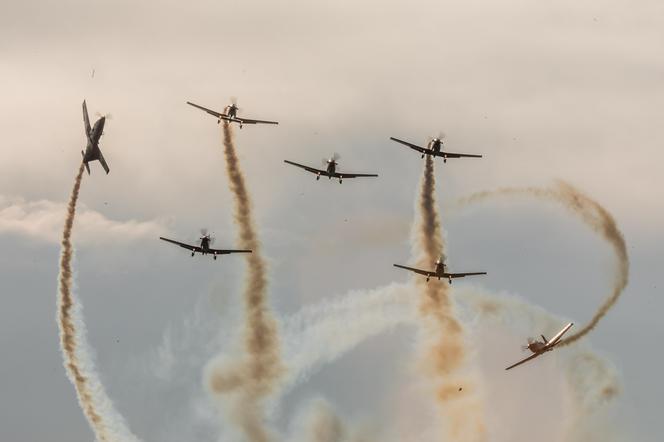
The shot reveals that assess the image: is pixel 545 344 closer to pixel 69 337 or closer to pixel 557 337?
pixel 557 337

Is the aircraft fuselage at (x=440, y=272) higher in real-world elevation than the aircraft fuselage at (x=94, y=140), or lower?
lower

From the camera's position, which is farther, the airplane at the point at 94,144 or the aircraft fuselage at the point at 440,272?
the airplane at the point at 94,144

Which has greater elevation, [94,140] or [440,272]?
[94,140]

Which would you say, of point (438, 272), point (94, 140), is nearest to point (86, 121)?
point (94, 140)

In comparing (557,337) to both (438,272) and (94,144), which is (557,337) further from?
(94,144)

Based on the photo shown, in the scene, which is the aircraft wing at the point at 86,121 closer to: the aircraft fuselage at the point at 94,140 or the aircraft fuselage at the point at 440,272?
the aircraft fuselage at the point at 94,140

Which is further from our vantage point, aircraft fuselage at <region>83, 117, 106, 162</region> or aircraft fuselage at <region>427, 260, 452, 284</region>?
aircraft fuselage at <region>83, 117, 106, 162</region>

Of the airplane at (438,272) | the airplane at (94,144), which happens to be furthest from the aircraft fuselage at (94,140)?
the airplane at (438,272)

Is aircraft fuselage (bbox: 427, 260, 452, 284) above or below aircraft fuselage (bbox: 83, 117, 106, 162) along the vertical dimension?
below

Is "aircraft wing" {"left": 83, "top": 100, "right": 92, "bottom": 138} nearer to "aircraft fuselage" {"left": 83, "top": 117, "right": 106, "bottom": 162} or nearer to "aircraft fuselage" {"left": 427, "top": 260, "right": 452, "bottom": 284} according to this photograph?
"aircraft fuselage" {"left": 83, "top": 117, "right": 106, "bottom": 162}

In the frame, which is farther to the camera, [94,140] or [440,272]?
[94,140]

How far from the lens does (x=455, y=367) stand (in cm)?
15562

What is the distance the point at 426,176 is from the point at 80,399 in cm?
4603

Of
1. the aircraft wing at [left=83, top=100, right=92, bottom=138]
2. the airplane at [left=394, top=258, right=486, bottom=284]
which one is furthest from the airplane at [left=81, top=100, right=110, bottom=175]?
the airplane at [left=394, top=258, right=486, bottom=284]
